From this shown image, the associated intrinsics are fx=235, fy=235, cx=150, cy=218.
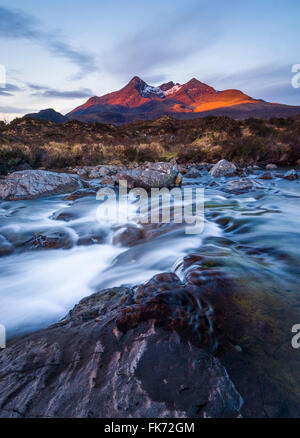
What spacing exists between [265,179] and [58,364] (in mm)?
10599

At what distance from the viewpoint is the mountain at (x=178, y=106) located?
181 feet

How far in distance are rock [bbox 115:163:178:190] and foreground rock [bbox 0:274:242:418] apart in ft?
23.9

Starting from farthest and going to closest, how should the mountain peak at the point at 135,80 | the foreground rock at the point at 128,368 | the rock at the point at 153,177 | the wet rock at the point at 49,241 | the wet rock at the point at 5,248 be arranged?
the mountain peak at the point at 135,80, the rock at the point at 153,177, the wet rock at the point at 49,241, the wet rock at the point at 5,248, the foreground rock at the point at 128,368

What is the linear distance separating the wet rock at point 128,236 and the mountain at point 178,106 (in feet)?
172

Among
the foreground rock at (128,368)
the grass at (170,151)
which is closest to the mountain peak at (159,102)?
the grass at (170,151)

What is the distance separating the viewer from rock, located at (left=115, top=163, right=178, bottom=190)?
28.7ft

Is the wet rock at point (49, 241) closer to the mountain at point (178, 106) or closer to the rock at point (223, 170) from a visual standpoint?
the rock at point (223, 170)

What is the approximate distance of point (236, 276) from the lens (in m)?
1.97

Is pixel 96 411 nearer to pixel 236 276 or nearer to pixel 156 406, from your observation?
pixel 156 406

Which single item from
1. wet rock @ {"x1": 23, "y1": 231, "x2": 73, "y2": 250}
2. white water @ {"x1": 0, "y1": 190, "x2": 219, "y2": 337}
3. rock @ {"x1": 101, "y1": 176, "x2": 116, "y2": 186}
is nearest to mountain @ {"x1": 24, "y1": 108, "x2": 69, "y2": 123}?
rock @ {"x1": 101, "y1": 176, "x2": 116, "y2": 186}

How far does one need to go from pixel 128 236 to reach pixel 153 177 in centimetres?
460

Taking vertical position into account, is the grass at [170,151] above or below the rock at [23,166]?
above

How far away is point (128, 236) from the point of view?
182 inches
